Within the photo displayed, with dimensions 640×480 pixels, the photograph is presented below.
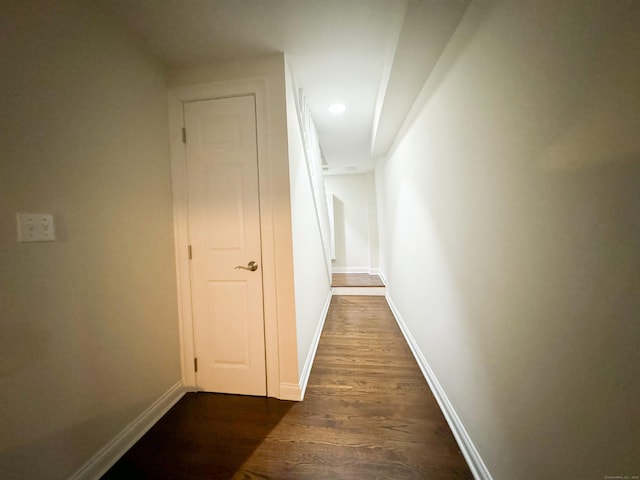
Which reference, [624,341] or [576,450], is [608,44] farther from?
[576,450]

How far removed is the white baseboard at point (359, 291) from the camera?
3857mm

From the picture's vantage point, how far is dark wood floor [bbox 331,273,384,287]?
12.9ft

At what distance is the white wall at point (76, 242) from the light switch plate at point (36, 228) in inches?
1.0

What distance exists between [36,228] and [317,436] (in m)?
1.69

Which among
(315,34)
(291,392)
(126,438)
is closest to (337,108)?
(315,34)

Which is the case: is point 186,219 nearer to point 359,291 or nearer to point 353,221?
point 359,291

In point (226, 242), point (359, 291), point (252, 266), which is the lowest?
point (359, 291)

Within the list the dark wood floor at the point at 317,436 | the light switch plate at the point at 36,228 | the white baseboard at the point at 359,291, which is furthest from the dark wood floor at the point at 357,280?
the light switch plate at the point at 36,228

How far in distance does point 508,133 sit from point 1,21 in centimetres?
200

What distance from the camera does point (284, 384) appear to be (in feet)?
5.08

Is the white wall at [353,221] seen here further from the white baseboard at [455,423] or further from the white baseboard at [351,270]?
the white baseboard at [455,423]

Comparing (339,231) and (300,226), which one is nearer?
(300,226)

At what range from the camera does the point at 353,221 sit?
16.6ft

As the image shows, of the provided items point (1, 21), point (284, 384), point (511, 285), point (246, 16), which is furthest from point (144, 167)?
point (511, 285)
